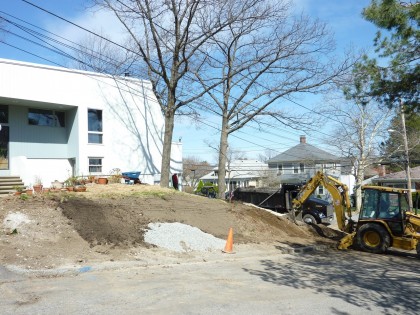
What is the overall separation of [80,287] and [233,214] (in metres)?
9.94

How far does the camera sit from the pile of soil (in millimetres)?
10609

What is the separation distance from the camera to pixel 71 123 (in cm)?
2319

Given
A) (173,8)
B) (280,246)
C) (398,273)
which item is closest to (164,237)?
(280,246)

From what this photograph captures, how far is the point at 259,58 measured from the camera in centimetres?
2528

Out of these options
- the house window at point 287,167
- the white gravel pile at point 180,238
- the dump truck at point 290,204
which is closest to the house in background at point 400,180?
the house window at point 287,167

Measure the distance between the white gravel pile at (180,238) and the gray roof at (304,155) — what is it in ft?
145

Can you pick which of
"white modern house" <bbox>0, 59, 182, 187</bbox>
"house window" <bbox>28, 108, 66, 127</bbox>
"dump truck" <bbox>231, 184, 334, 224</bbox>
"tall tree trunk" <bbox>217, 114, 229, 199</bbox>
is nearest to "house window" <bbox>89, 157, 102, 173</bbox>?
"white modern house" <bbox>0, 59, 182, 187</bbox>

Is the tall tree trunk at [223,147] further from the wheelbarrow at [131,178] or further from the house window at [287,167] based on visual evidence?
the house window at [287,167]

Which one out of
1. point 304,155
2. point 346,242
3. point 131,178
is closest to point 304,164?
point 304,155

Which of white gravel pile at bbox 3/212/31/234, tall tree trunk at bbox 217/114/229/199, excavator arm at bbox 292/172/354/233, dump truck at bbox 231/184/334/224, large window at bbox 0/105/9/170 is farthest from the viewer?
tall tree trunk at bbox 217/114/229/199

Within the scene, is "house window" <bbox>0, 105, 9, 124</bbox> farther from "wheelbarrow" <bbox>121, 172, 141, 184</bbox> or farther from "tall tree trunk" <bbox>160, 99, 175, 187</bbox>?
"tall tree trunk" <bbox>160, 99, 175, 187</bbox>

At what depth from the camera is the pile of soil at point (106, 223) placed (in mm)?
10609

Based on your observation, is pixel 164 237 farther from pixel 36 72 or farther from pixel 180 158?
pixel 180 158

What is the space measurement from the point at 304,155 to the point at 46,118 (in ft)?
145
